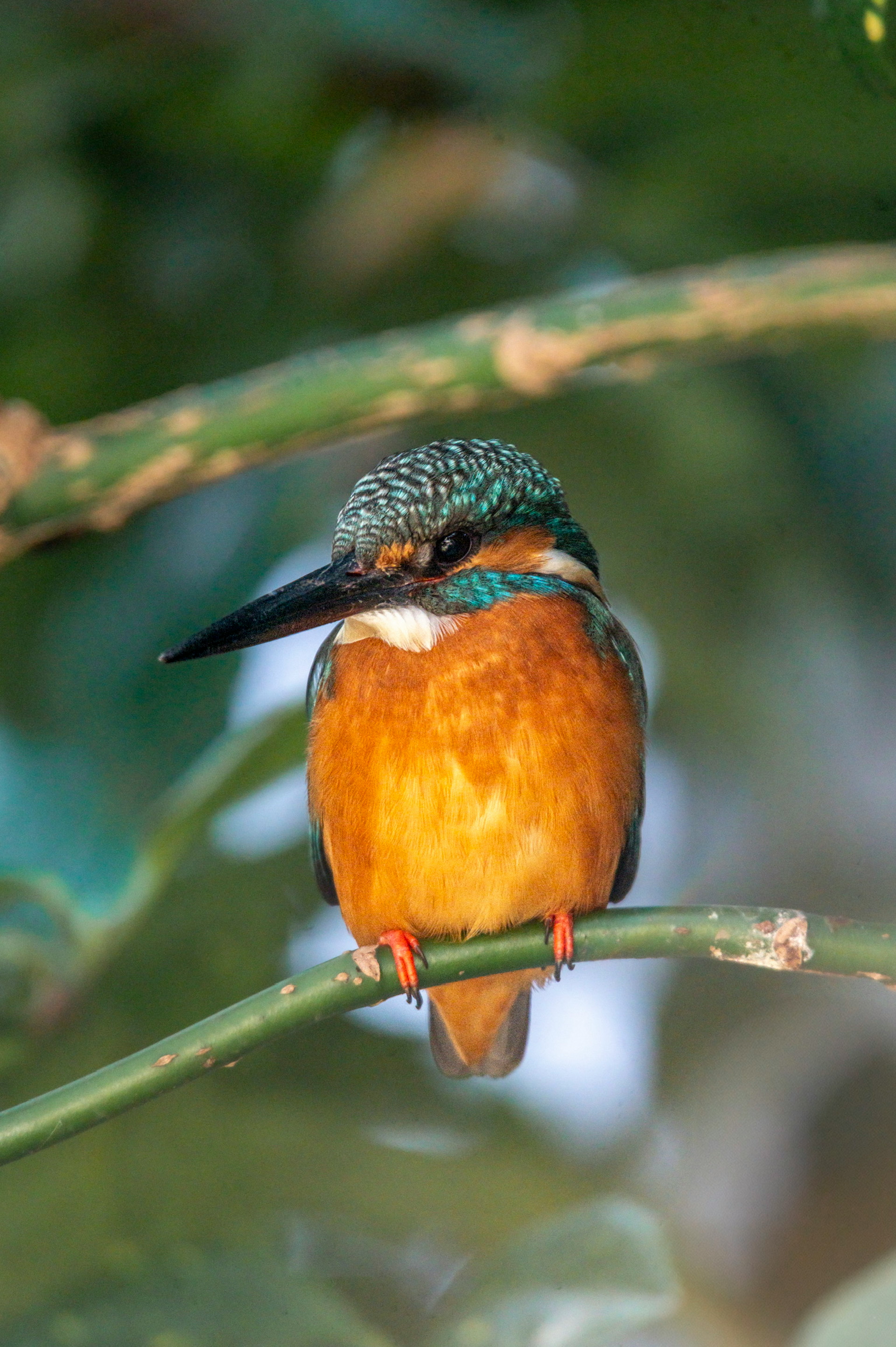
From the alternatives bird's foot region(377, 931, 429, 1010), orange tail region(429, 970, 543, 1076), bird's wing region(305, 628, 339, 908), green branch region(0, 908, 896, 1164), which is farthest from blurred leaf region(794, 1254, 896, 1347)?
bird's wing region(305, 628, 339, 908)

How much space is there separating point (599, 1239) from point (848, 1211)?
0.95 feet

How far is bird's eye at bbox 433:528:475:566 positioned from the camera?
2.95ft

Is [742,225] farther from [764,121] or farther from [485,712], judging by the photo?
[485,712]

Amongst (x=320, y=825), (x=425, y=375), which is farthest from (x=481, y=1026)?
(x=425, y=375)

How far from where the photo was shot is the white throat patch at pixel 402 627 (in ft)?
2.91

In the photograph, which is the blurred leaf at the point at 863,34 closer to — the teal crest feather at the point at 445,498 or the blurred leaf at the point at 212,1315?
the teal crest feather at the point at 445,498

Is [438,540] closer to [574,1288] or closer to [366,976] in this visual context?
[366,976]

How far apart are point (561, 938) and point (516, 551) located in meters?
0.28

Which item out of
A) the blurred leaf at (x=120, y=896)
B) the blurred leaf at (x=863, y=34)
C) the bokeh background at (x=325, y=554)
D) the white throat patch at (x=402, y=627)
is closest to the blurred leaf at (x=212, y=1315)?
the bokeh background at (x=325, y=554)

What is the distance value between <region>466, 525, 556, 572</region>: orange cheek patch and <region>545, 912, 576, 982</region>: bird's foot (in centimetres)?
25

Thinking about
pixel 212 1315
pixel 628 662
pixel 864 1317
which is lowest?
pixel 864 1317

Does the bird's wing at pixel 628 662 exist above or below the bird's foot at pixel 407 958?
above

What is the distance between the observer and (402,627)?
3.00ft

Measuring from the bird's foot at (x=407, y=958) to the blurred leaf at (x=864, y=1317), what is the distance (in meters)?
0.26
